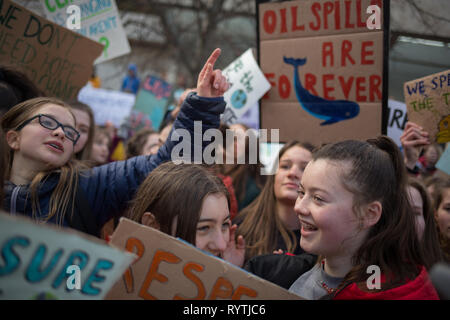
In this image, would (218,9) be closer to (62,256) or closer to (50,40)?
(50,40)

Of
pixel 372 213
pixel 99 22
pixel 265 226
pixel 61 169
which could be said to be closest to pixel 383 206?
pixel 372 213

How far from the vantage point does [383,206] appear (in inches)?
66.2

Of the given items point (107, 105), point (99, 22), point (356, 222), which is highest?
point (99, 22)

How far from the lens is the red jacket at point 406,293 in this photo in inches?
56.6

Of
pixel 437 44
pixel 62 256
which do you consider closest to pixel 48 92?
pixel 62 256

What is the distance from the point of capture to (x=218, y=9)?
7.49 metres

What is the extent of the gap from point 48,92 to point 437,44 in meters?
2.59

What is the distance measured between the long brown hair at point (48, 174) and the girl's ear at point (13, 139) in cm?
3

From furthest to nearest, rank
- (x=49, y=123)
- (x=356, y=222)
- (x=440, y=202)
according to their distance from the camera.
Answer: (x=440, y=202), (x=49, y=123), (x=356, y=222)

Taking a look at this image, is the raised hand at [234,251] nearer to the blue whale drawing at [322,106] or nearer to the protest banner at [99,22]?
the blue whale drawing at [322,106]

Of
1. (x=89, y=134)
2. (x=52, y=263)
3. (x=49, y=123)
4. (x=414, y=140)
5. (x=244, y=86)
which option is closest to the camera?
(x=52, y=263)

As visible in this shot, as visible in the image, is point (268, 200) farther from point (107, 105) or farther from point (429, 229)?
point (107, 105)

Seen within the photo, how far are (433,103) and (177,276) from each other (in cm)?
195

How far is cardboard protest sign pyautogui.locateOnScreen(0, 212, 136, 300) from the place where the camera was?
976 mm
